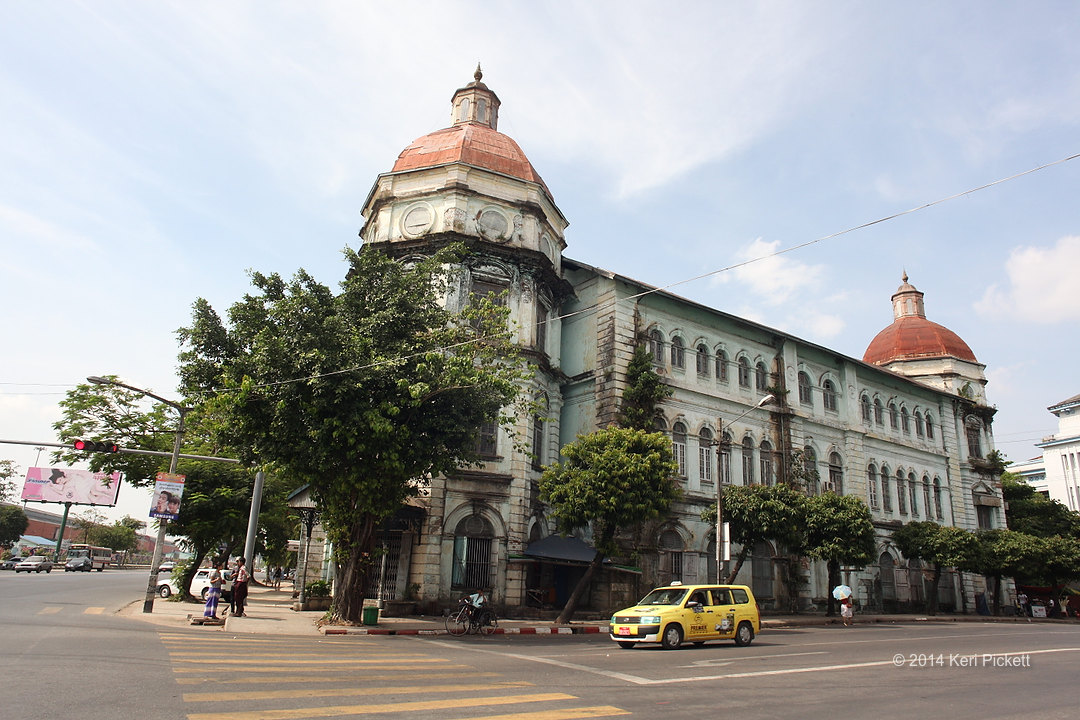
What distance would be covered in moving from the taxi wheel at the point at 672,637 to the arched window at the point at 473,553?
919 centimetres

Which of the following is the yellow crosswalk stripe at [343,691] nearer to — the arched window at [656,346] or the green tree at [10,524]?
the arched window at [656,346]

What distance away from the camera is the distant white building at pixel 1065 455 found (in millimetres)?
79188

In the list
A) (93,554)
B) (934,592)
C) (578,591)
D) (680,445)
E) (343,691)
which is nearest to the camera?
(343,691)

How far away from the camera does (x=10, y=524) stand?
72.3 m

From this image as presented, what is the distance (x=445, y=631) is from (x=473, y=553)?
474 centimetres

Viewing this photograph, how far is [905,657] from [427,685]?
10.5m

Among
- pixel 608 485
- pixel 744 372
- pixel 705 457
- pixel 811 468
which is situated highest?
pixel 744 372

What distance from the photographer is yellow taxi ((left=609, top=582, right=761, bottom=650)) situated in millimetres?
15414

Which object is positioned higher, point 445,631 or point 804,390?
point 804,390

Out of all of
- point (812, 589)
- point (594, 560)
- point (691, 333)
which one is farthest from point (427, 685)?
point (812, 589)

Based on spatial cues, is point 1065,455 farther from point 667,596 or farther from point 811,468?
point 667,596

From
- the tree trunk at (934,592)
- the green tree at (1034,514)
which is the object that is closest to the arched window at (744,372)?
the tree trunk at (934,592)

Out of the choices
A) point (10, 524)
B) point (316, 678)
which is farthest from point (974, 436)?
point (10, 524)

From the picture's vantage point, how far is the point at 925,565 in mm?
38875
